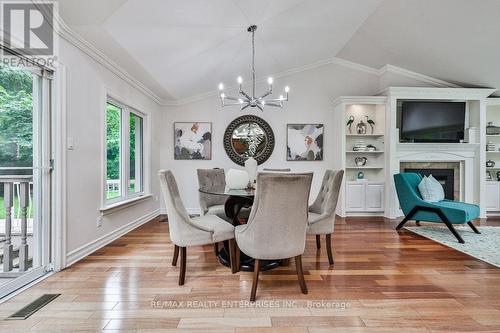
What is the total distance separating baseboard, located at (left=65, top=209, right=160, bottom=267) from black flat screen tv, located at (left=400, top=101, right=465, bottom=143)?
16.4 feet

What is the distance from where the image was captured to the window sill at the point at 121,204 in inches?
124

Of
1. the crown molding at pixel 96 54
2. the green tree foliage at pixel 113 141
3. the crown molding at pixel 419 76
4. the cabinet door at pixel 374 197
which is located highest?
the crown molding at pixel 419 76

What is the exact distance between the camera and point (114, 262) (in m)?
2.65

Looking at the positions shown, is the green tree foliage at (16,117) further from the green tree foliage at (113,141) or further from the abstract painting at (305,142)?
the abstract painting at (305,142)

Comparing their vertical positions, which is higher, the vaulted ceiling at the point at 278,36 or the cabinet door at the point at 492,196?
the vaulted ceiling at the point at 278,36

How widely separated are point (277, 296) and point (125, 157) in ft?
10.3

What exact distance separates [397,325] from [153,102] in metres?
4.83

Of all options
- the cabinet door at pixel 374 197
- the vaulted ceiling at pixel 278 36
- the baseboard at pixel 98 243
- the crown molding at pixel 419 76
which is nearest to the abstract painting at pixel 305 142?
the cabinet door at pixel 374 197

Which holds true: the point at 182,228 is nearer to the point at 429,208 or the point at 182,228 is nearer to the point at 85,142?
the point at 85,142

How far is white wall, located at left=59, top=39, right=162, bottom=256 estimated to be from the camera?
2561mm

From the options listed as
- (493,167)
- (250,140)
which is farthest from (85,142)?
(493,167)

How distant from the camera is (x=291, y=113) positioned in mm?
5383

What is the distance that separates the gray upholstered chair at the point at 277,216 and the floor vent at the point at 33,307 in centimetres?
149

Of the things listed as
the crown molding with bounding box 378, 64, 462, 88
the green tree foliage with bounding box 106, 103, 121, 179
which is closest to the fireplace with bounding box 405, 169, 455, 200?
the crown molding with bounding box 378, 64, 462, 88
